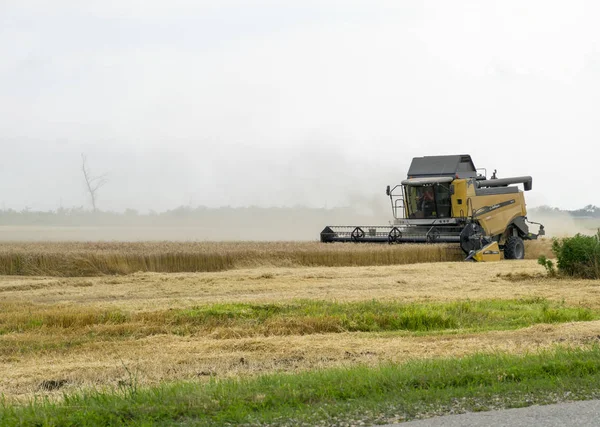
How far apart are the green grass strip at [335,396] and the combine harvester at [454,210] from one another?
Answer: 2086cm

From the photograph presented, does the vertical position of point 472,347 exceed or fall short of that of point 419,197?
it falls short

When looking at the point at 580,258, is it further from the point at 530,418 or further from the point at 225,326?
the point at 530,418

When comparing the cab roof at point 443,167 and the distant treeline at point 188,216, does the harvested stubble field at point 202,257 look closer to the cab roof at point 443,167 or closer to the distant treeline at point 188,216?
the cab roof at point 443,167

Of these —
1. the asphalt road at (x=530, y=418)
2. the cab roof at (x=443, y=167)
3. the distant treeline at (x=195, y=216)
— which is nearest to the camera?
the asphalt road at (x=530, y=418)

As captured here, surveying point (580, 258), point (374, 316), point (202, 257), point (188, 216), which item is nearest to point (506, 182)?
point (580, 258)

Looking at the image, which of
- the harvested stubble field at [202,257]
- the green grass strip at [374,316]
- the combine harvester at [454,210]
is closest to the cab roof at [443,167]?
the combine harvester at [454,210]

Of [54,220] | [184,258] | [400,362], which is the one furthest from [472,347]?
[54,220]

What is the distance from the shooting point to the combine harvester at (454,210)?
29.9 m

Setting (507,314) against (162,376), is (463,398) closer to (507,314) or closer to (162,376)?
(162,376)

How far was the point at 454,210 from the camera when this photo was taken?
3009cm

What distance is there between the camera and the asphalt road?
625 centimetres

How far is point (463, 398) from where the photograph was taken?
714 cm

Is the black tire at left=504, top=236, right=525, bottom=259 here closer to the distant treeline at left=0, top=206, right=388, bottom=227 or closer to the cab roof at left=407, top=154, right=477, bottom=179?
the cab roof at left=407, top=154, right=477, bottom=179

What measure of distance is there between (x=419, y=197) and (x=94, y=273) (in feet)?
42.5
